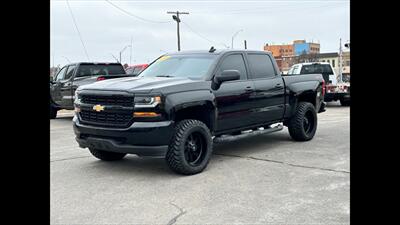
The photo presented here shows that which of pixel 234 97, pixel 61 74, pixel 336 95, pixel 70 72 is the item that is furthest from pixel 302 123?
pixel 336 95

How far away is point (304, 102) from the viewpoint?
8.66 m

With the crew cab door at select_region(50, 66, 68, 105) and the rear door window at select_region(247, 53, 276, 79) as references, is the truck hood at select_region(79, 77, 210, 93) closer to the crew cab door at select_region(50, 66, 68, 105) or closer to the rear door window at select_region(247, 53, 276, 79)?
the rear door window at select_region(247, 53, 276, 79)

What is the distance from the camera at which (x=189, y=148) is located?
19.5 ft

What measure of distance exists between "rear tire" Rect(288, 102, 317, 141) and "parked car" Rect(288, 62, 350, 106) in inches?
356

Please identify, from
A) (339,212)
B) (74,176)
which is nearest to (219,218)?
(339,212)

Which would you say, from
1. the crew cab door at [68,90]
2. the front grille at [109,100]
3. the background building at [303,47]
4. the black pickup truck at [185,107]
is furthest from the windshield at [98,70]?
the background building at [303,47]

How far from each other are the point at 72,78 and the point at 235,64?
7246mm

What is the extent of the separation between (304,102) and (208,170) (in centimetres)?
345

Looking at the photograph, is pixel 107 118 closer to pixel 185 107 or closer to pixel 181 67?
pixel 185 107

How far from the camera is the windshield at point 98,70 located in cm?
1311

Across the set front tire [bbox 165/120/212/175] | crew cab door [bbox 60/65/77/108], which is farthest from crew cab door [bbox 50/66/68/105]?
front tire [bbox 165/120/212/175]

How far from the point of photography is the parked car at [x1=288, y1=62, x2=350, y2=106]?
56.7ft
